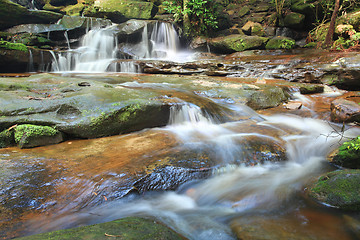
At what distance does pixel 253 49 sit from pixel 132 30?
839 cm

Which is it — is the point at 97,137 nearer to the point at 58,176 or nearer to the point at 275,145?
the point at 58,176

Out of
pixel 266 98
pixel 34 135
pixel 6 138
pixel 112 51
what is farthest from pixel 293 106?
pixel 112 51

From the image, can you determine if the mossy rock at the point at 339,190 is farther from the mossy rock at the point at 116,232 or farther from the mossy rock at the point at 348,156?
the mossy rock at the point at 116,232

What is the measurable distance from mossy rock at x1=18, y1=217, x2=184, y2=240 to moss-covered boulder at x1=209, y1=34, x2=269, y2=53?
13945 mm

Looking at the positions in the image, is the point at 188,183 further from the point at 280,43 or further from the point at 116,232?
the point at 280,43

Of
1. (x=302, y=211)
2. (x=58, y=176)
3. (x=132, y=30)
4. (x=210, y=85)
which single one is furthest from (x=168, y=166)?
(x=132, y=30)

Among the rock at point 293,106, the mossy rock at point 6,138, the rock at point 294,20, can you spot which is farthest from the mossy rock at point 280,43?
the mossy rock at point 6,138

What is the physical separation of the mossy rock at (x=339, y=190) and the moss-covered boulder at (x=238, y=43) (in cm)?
1259

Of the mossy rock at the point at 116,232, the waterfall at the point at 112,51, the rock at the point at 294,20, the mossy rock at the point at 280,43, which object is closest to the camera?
the mossy rock at the point at 116,232

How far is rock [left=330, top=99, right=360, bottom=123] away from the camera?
4474mm

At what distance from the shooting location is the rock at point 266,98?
5959mm

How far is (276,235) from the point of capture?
1847mm

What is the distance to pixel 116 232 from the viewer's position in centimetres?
137

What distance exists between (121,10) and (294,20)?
12.9 meters
